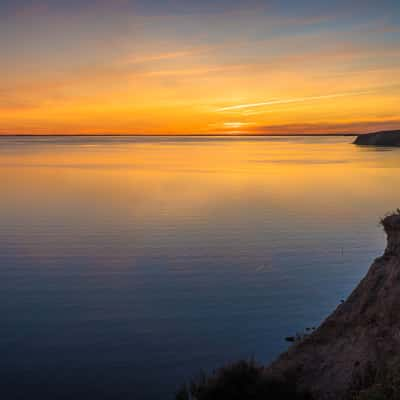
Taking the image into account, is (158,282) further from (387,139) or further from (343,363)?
(387,139)

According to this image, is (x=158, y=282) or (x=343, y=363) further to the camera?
(x=158, y=282)

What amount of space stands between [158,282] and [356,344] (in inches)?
416

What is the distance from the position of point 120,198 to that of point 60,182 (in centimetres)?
1613

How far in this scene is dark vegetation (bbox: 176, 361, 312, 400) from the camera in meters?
11.1

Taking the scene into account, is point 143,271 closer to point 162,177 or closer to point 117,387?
point 117,387

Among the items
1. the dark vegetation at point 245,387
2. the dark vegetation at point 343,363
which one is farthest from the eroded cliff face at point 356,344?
the dark vegetation at point 245,387

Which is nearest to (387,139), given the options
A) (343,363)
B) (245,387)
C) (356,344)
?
(356,344)

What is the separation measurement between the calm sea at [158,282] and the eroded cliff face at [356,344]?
81.0 inches

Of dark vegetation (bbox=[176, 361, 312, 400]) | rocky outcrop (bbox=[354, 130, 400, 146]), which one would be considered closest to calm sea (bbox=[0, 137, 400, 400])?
dark vegetation (bbox=[176, 361, 312, 400])

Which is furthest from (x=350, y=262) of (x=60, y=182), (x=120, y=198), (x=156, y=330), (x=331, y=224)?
(x=60, y=182)

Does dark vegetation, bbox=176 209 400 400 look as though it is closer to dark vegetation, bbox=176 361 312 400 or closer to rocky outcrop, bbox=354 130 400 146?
dark vegetation, bbox=176 361 312 400

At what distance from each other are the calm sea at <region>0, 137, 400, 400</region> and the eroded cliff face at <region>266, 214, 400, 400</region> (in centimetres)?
206

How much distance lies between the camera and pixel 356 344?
12.8m

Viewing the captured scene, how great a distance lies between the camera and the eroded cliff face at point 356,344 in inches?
451
